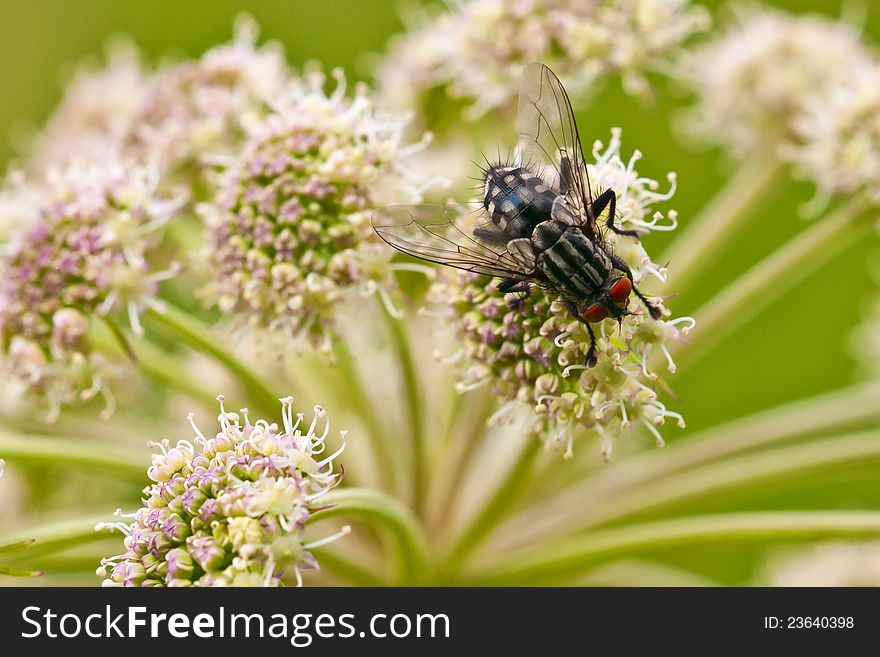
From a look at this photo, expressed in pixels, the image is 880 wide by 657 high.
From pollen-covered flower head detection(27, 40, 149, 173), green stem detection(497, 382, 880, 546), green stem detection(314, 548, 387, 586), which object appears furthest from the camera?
pollen-covered flower head detection(27, 40, 149, 173)

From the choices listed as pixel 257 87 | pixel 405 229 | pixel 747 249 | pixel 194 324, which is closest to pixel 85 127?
pixel 257 87

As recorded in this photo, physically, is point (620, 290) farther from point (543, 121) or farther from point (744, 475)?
point (744, 475)

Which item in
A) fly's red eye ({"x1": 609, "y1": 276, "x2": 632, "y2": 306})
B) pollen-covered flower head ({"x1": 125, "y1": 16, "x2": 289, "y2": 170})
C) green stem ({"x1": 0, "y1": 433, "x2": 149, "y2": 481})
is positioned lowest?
green stem ({"x1": 0, "y1": 433, "x2": 149, "y2": 481})

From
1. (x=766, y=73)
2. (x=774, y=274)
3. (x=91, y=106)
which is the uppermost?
(x=91, y=106)

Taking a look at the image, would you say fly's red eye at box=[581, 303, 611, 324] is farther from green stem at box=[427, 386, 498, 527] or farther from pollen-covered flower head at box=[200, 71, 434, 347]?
green stem at box=[427, 386, 498, 527]

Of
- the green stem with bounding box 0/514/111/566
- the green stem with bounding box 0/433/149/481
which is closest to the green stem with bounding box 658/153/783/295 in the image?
the green stem with bounding box 0/433/149/481

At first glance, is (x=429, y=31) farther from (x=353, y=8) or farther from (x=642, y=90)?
(x=353, y=8)

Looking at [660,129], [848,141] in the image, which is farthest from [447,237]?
[660,129]
